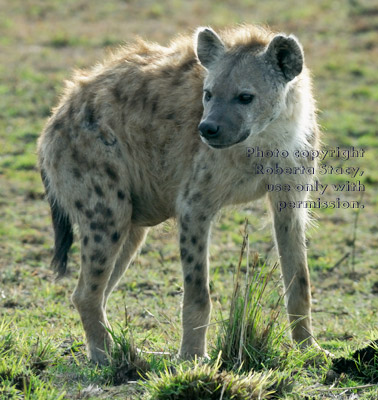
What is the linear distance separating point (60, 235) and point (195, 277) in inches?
40.5

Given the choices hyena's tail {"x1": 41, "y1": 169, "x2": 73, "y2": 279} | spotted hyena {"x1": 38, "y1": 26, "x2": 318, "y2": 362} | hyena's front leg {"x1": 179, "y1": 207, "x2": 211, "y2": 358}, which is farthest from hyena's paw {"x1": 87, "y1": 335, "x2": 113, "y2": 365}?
hyena's tail {"x1": 41, "y1": 169, "x2": 73, "y2": 279}

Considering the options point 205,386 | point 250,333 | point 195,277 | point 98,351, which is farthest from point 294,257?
point 205,386

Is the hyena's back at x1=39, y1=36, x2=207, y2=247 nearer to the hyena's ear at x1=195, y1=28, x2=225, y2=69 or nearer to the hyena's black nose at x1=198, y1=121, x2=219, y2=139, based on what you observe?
the hyena's ear at x1=195, y1=28, x2=225, y2=69

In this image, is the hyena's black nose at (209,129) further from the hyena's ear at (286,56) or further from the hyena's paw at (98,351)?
the hyena's paw at (98,351)

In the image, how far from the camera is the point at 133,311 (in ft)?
18.1

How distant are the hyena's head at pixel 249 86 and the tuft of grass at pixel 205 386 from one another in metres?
1.22

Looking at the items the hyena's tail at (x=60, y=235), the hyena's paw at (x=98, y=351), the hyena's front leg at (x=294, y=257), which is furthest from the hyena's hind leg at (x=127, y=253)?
the hyena's front leg at (x=294, y=257)

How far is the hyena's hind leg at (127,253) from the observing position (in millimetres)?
5229

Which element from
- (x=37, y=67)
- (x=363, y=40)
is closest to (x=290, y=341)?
(x=37, y=67)

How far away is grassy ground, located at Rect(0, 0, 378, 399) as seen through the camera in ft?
13.6

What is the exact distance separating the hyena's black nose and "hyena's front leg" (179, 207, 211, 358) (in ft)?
1.68

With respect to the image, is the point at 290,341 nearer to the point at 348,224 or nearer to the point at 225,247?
the point at 225,247

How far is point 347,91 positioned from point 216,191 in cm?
620

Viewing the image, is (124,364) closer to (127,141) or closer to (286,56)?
(127,141)
